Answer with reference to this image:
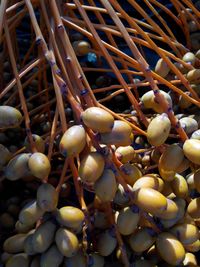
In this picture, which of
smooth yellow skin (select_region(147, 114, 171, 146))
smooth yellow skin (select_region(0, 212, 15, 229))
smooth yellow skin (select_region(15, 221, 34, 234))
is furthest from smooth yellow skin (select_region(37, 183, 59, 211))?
smooth yellow skin (select_region(0, 212, 15, 229))

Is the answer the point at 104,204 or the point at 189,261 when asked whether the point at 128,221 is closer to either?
the point at 104,204

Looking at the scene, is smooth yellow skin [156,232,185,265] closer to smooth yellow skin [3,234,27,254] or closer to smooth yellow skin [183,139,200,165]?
smooth yellow skin [183,139,200,165]

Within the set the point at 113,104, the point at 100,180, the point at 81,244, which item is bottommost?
the point at 113,104

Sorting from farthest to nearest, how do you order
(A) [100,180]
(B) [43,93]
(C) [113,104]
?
(C) [113,104] → (B) [43,93] → (A) [100,180]

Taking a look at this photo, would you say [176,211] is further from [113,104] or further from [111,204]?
[113,104]

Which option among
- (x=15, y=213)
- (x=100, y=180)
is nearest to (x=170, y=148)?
(x=100, y=180)

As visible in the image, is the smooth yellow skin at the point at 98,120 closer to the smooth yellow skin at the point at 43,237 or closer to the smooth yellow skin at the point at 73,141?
the smooth yellow skin at the point at 73,141

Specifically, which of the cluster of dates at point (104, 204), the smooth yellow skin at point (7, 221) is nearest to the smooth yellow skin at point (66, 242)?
the cluster of dates at point (104, 204)
